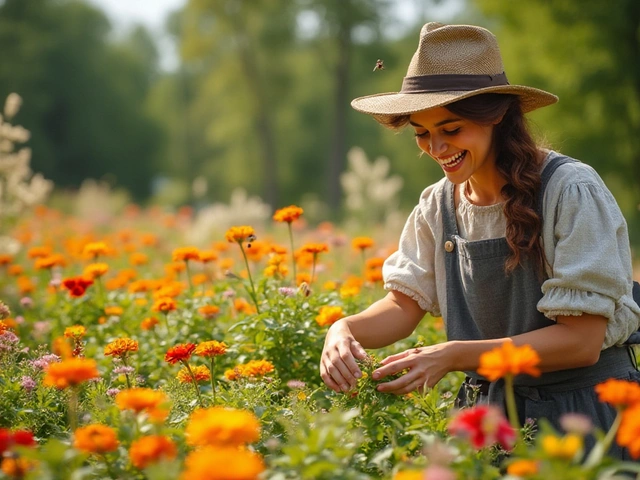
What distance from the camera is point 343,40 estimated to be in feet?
62.8

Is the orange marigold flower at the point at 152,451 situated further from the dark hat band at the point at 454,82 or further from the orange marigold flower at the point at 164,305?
the orange marigold flower at the point at 164,305

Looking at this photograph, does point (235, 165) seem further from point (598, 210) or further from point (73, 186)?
point (598, 210)

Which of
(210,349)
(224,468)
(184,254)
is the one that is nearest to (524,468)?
(224,468)

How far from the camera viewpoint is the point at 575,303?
2006mm

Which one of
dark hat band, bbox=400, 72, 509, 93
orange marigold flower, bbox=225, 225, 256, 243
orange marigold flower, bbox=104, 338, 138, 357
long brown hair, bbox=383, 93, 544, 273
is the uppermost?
dark hat band, bbox=400, 72, 509, 93

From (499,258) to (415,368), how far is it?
50cm

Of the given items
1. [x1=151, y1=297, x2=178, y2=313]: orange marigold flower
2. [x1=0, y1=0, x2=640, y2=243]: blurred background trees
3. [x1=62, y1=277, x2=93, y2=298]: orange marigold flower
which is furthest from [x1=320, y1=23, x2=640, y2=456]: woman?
[x1=0, y1=0, x2=640, y2=243]: blurred background trees

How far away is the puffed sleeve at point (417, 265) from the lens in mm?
2494

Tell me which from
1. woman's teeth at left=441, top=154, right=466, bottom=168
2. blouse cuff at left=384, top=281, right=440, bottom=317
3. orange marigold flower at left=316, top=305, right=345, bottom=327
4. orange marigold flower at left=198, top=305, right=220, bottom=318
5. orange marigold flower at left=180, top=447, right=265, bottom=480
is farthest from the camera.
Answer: orange marigold flower at left=198, top=305, right=220, bottom=318

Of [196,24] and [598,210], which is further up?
[196,24]

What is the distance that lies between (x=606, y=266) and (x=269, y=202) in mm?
18939

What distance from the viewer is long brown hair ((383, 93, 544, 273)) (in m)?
2.17

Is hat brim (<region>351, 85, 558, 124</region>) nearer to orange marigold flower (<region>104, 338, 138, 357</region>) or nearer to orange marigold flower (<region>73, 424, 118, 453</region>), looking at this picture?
orange marigold flower (<region>104, 338, 138, 357</region>)

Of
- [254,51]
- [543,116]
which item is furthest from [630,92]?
[254,51]
